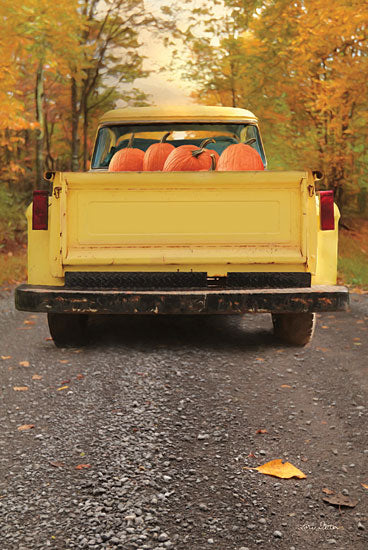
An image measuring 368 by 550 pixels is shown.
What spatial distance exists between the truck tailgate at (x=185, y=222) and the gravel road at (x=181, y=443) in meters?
0.90

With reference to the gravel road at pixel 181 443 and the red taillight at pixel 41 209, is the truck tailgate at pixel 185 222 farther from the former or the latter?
the gravel road at pixel 181 443

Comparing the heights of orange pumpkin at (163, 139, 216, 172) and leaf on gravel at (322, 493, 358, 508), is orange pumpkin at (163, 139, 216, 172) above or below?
above

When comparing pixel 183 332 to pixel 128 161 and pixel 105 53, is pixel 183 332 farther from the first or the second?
pixel 105 53

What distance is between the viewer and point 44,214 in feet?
15.9

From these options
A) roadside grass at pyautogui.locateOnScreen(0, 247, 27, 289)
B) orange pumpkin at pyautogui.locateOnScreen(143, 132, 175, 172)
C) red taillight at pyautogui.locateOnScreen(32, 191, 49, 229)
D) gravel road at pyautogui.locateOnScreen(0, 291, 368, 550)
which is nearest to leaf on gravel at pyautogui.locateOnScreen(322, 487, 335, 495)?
gravel road at pyautogui.locateOnScreen(0, 291, 368, 550)

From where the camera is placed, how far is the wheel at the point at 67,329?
18.1ft

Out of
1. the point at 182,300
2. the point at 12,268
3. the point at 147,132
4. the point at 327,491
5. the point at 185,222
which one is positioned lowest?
the point at 12,268

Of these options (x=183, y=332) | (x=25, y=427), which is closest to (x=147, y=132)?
(x=183, y=332)

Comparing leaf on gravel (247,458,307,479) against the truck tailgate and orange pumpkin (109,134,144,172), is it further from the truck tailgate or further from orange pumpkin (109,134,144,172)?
orange pumpkin (109,134,144,172)

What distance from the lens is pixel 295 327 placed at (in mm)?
5625

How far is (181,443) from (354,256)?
1227 cm

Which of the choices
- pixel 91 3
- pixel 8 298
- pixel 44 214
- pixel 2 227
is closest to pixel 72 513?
pixel 44 214

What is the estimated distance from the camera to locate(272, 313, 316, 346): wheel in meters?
5.54

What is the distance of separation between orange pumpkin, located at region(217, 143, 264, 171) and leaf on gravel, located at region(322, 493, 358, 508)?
348 centimetres
